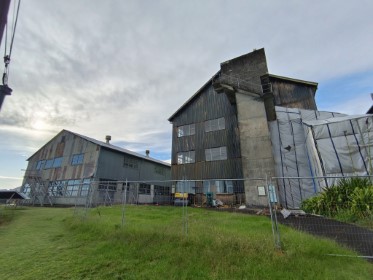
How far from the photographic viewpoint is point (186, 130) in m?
22.8

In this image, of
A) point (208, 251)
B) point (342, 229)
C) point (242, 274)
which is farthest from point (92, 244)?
point (342, 229)

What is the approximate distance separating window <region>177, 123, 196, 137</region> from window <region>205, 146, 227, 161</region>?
3252 mm

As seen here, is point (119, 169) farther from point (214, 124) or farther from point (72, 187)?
point (214, 124)

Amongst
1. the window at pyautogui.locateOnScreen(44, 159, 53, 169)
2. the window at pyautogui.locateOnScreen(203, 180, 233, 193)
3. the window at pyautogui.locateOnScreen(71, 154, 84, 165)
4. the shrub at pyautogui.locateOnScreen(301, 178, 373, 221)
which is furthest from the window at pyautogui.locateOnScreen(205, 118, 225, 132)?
the window at pyautogui.locateOnScreen(44, 159, 53, 169)

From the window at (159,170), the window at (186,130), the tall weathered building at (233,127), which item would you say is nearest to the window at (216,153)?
the tall weathered building at (233,127)

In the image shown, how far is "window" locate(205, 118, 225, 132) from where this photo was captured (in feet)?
67.2

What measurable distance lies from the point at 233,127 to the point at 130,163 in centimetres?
1580

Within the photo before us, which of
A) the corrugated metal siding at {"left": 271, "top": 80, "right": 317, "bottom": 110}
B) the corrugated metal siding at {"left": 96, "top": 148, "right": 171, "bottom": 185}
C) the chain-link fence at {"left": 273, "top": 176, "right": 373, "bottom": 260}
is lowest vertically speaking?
the chain-link fence at {"left": 273, "top": 176, "right": 373, "bottom": 260}

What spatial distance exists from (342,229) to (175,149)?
57.2 feet

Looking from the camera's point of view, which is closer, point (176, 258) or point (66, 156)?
point (176, 258)

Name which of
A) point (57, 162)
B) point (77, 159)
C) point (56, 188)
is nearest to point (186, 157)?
point (77, 159)

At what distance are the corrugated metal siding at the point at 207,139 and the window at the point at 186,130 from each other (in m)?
0.41

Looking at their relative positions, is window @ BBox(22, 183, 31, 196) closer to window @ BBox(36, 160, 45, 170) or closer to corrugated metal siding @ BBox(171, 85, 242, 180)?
window @ BBox(36, 160, 45, 170)

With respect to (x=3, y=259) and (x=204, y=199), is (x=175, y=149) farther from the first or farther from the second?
(x=3, y=259)
